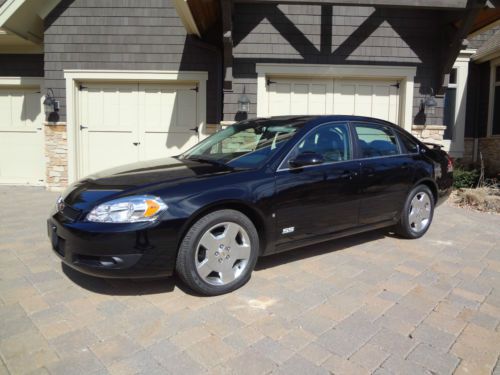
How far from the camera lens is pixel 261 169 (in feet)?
A: 11.0

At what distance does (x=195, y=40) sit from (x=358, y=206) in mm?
5392

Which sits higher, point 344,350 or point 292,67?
point 292,67

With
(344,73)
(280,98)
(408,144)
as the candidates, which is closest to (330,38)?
(344,73)

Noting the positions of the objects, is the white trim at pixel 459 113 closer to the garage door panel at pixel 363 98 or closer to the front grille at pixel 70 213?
the garage door panel at pixel 363 98

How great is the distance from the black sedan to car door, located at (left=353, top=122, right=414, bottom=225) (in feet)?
0.04

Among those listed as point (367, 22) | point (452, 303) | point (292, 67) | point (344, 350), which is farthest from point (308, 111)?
point (344, 350)

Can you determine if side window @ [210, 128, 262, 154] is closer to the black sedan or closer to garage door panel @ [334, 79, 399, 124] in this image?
the black sedan

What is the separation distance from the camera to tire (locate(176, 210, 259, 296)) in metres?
2.93

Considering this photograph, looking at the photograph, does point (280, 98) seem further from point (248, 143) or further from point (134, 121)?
point (248, 143)

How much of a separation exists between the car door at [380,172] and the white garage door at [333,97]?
3532 mm

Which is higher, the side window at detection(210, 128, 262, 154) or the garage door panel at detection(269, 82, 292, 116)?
the garage door panel at detection(269, 82, 292, 116)

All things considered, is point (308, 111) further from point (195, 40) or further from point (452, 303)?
point (452, 303)

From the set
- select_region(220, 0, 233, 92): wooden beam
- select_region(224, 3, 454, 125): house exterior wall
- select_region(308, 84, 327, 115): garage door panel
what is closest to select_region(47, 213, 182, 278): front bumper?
select_region(220, 0, 233, 92): wooden beam

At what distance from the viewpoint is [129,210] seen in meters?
2.84
